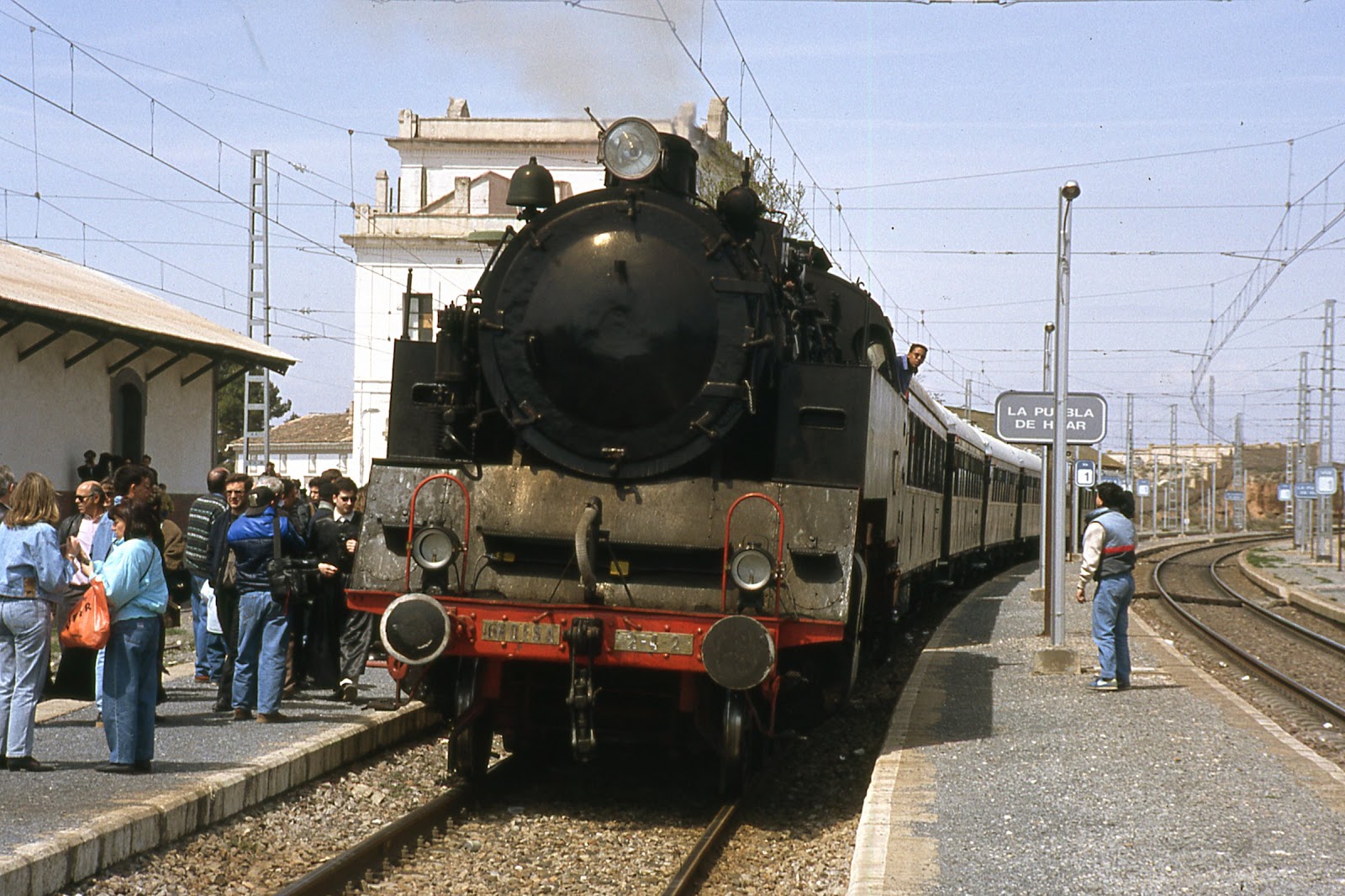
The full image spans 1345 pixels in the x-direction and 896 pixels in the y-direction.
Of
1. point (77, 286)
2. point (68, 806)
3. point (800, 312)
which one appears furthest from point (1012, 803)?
point (77, 286)

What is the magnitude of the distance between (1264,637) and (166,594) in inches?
657

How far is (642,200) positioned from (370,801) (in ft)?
11.5

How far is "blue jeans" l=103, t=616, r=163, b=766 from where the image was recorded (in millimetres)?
7215

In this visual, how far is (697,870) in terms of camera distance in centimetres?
650

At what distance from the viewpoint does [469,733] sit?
7.80m

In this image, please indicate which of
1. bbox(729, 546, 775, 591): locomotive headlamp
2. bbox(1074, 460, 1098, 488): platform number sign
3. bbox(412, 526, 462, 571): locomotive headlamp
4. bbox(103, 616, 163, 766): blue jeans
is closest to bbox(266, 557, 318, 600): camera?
bbox(103, 616, 163, 766): blue jeans

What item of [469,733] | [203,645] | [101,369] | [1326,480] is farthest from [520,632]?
[1326,480]

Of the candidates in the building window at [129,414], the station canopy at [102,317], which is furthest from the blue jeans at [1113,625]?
the building window at [129,414]

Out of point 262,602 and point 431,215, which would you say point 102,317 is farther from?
point 431,215

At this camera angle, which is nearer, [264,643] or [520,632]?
[520,632]

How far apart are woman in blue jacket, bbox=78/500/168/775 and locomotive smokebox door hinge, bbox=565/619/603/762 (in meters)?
2.10

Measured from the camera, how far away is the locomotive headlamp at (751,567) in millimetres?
7168

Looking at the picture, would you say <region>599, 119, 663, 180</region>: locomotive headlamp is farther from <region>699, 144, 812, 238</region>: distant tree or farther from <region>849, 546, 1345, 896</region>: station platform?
<region>699, 144, 812, 238</region>: distant tree

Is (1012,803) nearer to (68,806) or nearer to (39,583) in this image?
(68,806)
